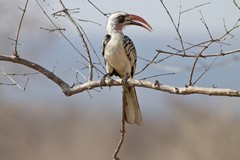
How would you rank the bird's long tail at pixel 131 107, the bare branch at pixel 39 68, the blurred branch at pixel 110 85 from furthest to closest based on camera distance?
the bird's long tail at pixel 131 107
the bare branch at pixel 39 68
the blurred branch at pixel 110 85

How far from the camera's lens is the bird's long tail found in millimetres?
5250

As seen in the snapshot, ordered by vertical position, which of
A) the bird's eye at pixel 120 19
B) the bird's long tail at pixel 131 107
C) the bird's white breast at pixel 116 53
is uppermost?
the bird's eye at pixel 120 19

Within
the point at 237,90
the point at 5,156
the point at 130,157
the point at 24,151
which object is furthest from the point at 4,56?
the point at 130,157

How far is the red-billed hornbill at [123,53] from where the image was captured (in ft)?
17.4

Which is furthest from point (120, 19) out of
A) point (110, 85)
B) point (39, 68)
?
point (39, 68)

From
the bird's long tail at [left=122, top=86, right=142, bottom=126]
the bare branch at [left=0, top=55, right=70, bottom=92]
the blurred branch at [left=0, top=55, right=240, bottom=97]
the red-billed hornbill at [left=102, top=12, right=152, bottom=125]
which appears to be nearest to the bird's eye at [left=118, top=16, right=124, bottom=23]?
the red-billed hornbill at [left=102, top=12, right=152, bottom=125]

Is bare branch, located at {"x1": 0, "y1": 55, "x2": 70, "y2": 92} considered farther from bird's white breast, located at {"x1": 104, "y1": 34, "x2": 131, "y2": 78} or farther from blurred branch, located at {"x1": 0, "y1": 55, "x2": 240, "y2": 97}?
bird's white breast, located at {"x1": 104, "y1": 34, "x2": 131, "y2": 78}

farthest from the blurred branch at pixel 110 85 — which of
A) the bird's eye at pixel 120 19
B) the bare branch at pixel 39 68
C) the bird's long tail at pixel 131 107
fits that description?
the bird's eye at pixel 120 19

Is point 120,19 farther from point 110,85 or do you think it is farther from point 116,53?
point 110,85

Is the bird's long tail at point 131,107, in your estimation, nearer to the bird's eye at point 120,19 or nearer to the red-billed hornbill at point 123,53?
the red-billed hornbill at point 123,53

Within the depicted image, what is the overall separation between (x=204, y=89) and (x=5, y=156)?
12447 millimetres

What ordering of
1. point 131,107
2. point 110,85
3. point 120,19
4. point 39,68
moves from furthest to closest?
point 120,19
point 131,107
point 110,85
point 39,68

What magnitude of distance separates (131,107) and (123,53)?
1.24ft

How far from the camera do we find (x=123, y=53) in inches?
211
